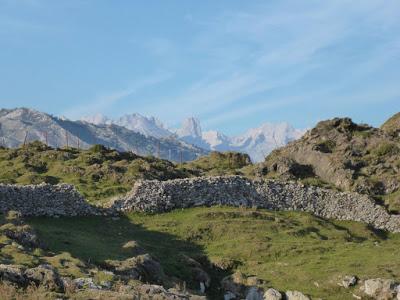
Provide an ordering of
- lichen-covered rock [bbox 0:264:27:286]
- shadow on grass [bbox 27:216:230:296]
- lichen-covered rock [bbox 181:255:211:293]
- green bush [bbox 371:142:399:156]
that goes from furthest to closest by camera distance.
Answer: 1. green bush [bbox 371:142:399:156]
2. shadow on grass [bbox 27:216:230:296]
3. lichen-covered rock [bbox 181:255:211:293]
4. lichen-covered rock [bbox 0:264:27:286]

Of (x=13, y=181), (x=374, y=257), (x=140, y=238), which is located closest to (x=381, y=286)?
(x=374, y=257)

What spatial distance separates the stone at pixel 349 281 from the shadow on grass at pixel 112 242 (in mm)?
6472

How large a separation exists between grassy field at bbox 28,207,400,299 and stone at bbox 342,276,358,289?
1.09 ft

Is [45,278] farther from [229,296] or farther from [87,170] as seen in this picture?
[87,170]

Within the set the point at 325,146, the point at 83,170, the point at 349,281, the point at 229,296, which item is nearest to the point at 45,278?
the point at 229,296

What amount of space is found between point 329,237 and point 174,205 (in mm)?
12209

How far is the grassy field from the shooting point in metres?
30.4

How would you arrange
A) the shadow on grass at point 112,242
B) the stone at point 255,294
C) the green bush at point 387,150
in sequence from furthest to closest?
the green bush at point 387,150, the shadow on grass at point 112,242, the stone at point 255,294

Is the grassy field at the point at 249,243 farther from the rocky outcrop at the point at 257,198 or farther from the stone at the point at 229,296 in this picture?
the rocky outcrop at the point at 257,198

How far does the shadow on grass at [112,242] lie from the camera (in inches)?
1204

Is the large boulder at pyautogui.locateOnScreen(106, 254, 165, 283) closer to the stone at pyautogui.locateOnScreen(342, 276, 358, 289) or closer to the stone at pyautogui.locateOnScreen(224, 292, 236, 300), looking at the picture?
the stone at pyautogui.locateOnScreen(224, 292, 236, 300)

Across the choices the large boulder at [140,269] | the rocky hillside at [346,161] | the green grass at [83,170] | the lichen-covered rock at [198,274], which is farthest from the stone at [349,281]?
the green grass at [83,170]

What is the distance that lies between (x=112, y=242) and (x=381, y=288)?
1597 cm

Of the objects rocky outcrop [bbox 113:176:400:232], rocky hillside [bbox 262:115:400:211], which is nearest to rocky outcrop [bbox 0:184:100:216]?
rocky outcrop [bbox 113:176:400:232]
